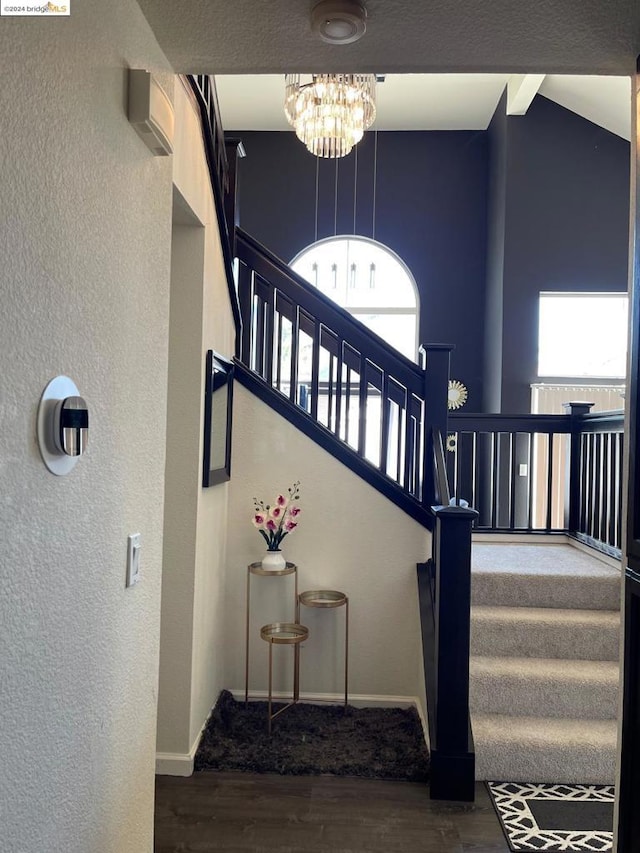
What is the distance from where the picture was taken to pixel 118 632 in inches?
60.3

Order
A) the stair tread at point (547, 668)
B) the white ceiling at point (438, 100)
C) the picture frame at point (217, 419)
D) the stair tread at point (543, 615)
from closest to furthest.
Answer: the picture frame at point (217, 419)
the stair tread at point (547, 668)
the stair tread at point (543, 615)
the white ceiling at point (438, 100)

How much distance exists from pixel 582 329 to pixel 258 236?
12.3 feet

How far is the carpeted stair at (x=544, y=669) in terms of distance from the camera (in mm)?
3012

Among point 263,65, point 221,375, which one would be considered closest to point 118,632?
point 263,65

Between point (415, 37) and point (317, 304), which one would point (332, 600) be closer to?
point (317, 304)

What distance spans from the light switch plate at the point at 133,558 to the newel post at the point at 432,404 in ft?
7.92

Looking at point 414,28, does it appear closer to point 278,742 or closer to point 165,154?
point 165,154

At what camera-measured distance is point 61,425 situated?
116 cm

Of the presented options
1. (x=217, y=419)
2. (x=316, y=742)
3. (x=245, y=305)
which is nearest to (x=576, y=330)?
(x=245, y=305)

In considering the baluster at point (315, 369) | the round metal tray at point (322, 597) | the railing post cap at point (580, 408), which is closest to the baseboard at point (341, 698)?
the round metal tray at point (322, 597)

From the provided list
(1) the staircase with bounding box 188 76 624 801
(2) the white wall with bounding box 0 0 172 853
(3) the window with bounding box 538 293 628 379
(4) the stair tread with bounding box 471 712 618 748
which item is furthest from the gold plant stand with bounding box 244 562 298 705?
(3) the window with bounding box 538 293 628 379

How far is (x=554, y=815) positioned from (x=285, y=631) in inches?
58.5

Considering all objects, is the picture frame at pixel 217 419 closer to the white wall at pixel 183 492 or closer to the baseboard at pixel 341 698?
the white wall at pixel 183 492

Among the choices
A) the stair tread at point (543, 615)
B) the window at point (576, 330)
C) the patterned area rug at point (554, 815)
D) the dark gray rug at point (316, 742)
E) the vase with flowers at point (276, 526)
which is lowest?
the patterned area rug at point (554, 815)
